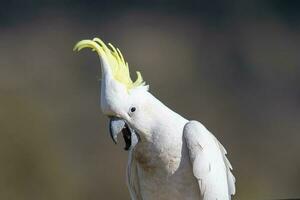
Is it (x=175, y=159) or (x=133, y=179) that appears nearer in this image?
(x=175, y=159)

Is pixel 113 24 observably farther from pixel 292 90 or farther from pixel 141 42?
pixel 292 90

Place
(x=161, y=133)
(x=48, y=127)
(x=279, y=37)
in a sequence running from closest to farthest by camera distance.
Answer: (x=161, y=133)
(x=48, y=127)
(x=279, y=37)

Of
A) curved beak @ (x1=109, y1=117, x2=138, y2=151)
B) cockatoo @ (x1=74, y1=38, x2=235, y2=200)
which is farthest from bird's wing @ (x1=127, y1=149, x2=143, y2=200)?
curved beak @ (x1=109, y1=117, x2=138, y2=151)

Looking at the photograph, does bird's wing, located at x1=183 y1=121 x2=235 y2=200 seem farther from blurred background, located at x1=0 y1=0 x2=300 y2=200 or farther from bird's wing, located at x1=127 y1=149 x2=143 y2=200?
blurred background, located at x1=0 y1=0 x2=300 y2=200

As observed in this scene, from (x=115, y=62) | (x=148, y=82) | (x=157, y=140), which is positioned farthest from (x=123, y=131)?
(x=148, y=82)

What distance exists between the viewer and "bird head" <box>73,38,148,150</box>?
9.29ft

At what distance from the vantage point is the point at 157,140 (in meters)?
2.92

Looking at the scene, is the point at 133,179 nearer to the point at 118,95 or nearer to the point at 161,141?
the point at 161,141

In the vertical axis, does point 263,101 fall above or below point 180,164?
above

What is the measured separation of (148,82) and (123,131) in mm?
2437

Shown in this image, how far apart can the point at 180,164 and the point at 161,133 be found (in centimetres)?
13

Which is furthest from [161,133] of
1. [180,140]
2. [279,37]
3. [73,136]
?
[279,37]

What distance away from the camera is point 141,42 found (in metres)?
5.55

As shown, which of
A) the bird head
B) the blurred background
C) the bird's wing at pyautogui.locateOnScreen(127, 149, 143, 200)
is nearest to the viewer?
the bird head
